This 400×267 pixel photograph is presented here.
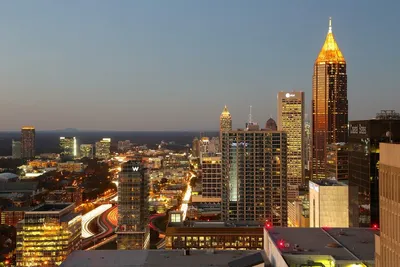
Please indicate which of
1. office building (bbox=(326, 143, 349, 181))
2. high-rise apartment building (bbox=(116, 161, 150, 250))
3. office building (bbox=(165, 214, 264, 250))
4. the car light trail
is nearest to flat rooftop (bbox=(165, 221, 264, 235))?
office building (bbox=(165, 214, 264, 250))

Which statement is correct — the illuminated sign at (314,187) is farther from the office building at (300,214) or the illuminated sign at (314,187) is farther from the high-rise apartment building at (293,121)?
the high-rise apartment building at (293,121)

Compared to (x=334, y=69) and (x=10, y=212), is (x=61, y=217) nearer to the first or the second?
(x=10, y=212)

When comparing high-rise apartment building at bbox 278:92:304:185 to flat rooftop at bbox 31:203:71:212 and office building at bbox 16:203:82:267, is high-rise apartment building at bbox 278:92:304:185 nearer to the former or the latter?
Result: flat rooftop at bbox 31:203:71:212

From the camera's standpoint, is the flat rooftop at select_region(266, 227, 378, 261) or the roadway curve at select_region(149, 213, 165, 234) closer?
the flat rooftop at select_region(266, 227, 378, 261)

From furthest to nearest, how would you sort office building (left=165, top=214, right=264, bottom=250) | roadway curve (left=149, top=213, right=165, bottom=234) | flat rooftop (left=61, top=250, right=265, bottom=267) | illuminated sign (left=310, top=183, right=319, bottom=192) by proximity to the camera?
1. roadway curve (left=149, top=213, right=165, bottom=234)
2. illuminated sign (left=310, top=183, right=319, bottom=192)
3. office building (left=165, top=214, right=264, bottom=250)
4. flat rooftop (left=61, top=250, right=265, bottom=267)

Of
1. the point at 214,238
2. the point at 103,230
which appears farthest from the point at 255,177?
the point at 103,230

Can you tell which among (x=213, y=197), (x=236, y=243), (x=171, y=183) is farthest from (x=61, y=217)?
(x=171, y=183)

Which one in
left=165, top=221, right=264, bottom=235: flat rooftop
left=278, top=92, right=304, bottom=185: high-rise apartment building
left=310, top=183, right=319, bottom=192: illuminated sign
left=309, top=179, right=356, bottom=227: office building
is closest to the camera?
left=165, top=221, right=264, bottom=235: flat rooftop

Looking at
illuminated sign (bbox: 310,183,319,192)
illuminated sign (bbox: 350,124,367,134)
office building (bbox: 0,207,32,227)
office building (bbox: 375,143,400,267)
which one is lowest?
office building (bbox: 0,207,32,227)
